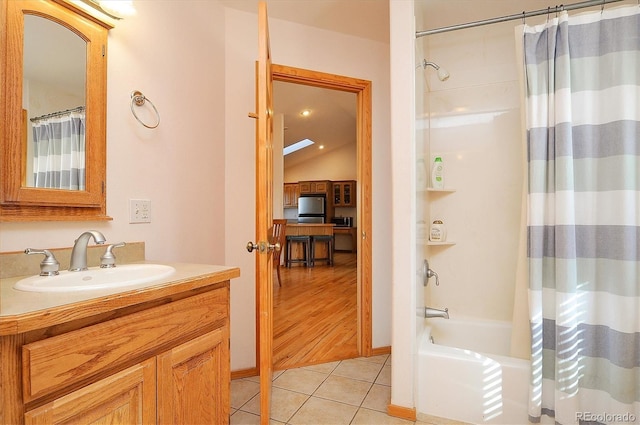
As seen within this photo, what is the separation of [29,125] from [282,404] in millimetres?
1755

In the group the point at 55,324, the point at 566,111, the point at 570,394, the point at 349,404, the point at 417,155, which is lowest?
the point at 349,404

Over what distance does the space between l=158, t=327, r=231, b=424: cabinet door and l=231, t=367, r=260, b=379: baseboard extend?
900 millimetres

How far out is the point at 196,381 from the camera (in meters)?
1.08

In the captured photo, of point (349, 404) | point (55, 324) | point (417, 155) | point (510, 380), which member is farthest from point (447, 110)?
point (55, 324)

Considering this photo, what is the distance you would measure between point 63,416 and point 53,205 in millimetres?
792

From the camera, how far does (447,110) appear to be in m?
2.26

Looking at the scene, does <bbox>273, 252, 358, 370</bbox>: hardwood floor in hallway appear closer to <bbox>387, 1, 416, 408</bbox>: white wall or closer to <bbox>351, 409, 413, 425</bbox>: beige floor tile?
<bbox>351, 409, 413, 425</bbox>: beige floor tile

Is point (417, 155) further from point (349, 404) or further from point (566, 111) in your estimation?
point (349, 404)

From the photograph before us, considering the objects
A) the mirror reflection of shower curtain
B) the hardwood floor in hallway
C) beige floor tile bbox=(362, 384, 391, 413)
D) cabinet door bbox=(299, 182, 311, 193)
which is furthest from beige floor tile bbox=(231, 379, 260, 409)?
cabinet door bbox=(299, 182, 311, 193)

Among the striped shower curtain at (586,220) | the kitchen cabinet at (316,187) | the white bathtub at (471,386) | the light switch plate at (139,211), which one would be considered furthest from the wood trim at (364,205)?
the kitchen cabinet at (316,187)

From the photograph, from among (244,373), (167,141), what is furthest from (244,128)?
(244,373)

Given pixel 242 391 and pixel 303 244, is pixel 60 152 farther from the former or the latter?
pixel 303 244

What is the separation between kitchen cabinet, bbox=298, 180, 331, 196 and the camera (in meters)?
9.18

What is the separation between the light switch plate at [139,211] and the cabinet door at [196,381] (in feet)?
2.35
